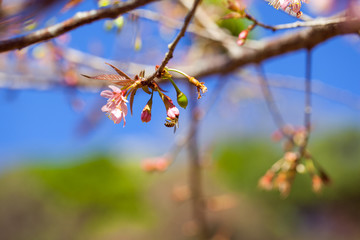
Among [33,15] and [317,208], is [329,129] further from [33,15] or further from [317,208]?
[33,15]

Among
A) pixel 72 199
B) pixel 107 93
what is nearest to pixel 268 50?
pixel 107 93

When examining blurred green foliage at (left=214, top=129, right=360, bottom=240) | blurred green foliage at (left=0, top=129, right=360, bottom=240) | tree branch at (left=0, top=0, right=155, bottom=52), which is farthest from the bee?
blurred green foliage at (left=214, top=129, right=360, bottom=240)

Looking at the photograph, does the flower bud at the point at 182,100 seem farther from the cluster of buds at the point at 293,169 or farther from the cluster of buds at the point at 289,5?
the cluster of buds at the point at 293,169

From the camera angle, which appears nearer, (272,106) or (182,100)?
(182,100)

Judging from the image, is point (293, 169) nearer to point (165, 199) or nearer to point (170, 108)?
point (170, 108)

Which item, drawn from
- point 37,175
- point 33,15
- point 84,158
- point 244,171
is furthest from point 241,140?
point 33,15

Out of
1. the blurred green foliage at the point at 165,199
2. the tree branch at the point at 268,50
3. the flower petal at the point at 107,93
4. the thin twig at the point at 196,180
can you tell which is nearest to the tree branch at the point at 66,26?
the flower petal at the point at 107,93
